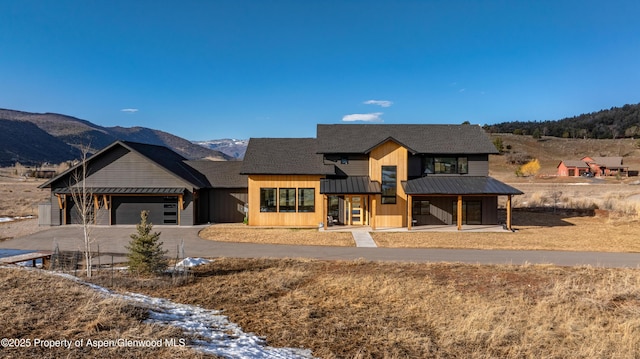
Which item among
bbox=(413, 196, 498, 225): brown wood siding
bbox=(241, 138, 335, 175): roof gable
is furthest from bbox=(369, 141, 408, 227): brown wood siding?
bbox=(241, 138, 335, 175): roof gable

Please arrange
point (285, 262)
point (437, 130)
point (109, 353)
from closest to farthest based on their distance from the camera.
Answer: point (109, 353) < point (285, 262) < point (437, 130)

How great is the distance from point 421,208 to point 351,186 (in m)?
5.31

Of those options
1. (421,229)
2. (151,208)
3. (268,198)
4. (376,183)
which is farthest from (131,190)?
(421,229)

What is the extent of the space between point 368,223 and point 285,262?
1174 centimetres

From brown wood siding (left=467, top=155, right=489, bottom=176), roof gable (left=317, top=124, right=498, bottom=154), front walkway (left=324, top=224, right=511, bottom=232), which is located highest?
roof gable (left=317, top=124, right=498, bottom=154)

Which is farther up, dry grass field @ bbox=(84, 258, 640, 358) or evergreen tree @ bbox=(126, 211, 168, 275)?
evergreen tree @ bbox=(126, 211, 168, 275)

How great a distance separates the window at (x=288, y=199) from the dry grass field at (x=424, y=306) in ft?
36.3

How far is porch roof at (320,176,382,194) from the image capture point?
77.2 feet

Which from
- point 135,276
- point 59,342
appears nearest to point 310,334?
point 59,342

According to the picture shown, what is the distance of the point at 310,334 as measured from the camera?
8.02 m

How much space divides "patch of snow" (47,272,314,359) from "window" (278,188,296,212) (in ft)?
50.8

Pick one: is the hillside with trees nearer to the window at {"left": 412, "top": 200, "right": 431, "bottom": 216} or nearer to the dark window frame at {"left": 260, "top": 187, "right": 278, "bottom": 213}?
the window at {"left": 412, "top": 200, "right": 431, "bottom": 216}

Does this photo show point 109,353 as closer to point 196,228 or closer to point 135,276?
point 135,276

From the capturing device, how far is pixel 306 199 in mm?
25750
